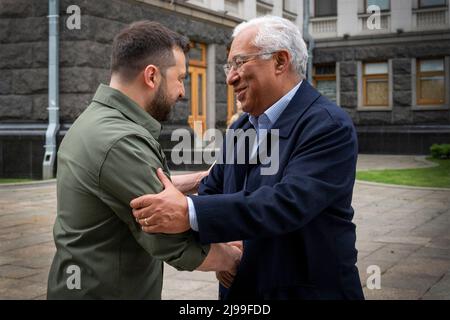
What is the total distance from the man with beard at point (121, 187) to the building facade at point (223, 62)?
11.2 metres

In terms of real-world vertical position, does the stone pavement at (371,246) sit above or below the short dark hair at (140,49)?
below

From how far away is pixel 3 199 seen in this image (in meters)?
9.90

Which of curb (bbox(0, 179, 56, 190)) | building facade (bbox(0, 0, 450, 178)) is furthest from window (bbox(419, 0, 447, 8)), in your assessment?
curb (bbox(0, 179, 56, 190))

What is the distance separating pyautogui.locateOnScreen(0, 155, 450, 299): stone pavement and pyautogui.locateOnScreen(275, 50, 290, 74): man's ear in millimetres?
2979

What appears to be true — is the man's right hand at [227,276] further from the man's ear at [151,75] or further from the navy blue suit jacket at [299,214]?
the man's ear at [151,75]

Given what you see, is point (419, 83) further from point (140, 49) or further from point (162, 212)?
point (162, 212)

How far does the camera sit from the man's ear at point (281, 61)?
229 centimetres

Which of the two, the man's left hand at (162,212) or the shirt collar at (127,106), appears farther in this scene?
the shirt collar at (127,106)

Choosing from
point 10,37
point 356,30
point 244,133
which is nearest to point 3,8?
point 10,37

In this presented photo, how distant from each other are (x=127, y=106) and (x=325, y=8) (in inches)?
931

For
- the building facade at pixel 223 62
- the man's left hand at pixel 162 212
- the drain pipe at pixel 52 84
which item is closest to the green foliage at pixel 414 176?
the building facade at pixel 223 62

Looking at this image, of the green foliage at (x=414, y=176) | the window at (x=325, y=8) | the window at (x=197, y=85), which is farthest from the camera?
the window at (x=325, y=8)

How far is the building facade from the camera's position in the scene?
13.4 m

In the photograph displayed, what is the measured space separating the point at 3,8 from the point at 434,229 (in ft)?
35.1
